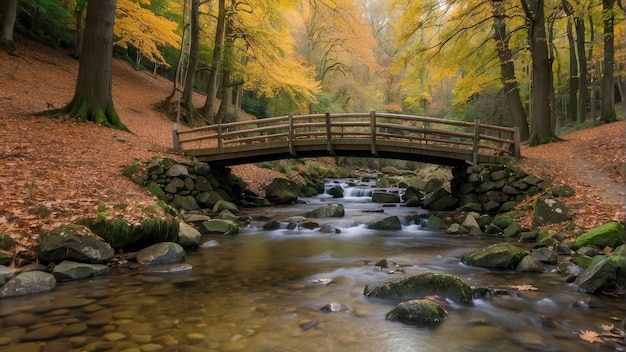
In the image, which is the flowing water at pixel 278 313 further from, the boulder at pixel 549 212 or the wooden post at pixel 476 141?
the wooden post at pixel 476 141

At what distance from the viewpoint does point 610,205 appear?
310 inches

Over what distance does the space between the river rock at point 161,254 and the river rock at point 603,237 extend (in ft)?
21.4

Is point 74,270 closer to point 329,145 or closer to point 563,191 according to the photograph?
point 329,145

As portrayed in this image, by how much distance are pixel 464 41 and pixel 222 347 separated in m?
14.9

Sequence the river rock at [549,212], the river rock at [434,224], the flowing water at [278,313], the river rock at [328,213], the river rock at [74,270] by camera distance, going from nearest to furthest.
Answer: the flowing water at [278,313], the river rock at [74,270], the river rock at [549,212], the river rock at [434,224], the river rock at [328,213]

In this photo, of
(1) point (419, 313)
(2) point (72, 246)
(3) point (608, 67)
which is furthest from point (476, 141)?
(2) point (72, 246)

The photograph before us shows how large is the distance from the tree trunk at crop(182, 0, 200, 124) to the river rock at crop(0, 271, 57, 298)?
14.4 meters

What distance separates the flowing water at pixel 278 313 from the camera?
3664 millimetres

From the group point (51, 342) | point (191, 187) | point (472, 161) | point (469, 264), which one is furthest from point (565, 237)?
point (191, 187)

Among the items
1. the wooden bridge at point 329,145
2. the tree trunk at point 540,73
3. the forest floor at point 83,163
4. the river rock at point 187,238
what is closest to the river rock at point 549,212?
the forest floor at point 83,163

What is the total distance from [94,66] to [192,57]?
680cm

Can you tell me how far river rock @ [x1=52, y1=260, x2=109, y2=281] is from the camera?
203 inches

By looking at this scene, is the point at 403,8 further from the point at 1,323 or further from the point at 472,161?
the point at 1,323

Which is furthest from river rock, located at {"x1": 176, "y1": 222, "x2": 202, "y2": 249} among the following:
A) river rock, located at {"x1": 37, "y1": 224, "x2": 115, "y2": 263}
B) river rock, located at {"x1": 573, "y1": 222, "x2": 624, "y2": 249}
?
river rock, located at {"x1": 573, "y1": 222, "x2": 624, "y2": 249}
